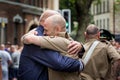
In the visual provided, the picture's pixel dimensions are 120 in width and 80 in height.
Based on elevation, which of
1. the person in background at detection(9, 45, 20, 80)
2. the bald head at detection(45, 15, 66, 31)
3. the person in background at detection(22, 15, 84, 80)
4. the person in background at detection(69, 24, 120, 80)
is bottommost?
the person in background at detection(9, 45, 20, 80)

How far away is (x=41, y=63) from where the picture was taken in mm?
5551

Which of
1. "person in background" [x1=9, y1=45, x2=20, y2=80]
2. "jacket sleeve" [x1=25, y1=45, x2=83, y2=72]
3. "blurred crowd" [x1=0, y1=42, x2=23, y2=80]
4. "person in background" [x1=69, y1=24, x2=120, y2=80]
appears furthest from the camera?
"person in background" [x1=9, y1=45, x2=20, y2=80]

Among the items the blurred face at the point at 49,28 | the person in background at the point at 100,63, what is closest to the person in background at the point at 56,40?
the blurred face at the point at 49,28

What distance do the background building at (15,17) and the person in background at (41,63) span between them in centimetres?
3363

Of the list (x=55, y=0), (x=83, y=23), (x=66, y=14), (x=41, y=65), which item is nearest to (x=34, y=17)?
(x=55, y=0)

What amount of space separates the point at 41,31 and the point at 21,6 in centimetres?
3815

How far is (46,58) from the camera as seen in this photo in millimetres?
5523

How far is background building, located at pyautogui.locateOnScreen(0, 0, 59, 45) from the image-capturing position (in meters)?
40.2

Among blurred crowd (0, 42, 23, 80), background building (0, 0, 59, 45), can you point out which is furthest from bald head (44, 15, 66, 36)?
background building (0, 0, 59, 45)

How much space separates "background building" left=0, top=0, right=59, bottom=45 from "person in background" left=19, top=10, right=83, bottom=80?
1324 inches

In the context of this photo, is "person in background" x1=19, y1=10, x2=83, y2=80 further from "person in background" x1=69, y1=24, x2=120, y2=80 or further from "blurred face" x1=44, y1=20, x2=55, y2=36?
"person in background" x1=69, y1=24, x2=120, y2=80

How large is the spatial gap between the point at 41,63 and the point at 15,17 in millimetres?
37076

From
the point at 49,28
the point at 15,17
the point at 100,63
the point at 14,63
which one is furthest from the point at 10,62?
the point at 15,17

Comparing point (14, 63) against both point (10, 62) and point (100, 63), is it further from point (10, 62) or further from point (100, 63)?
point (100, 63)
